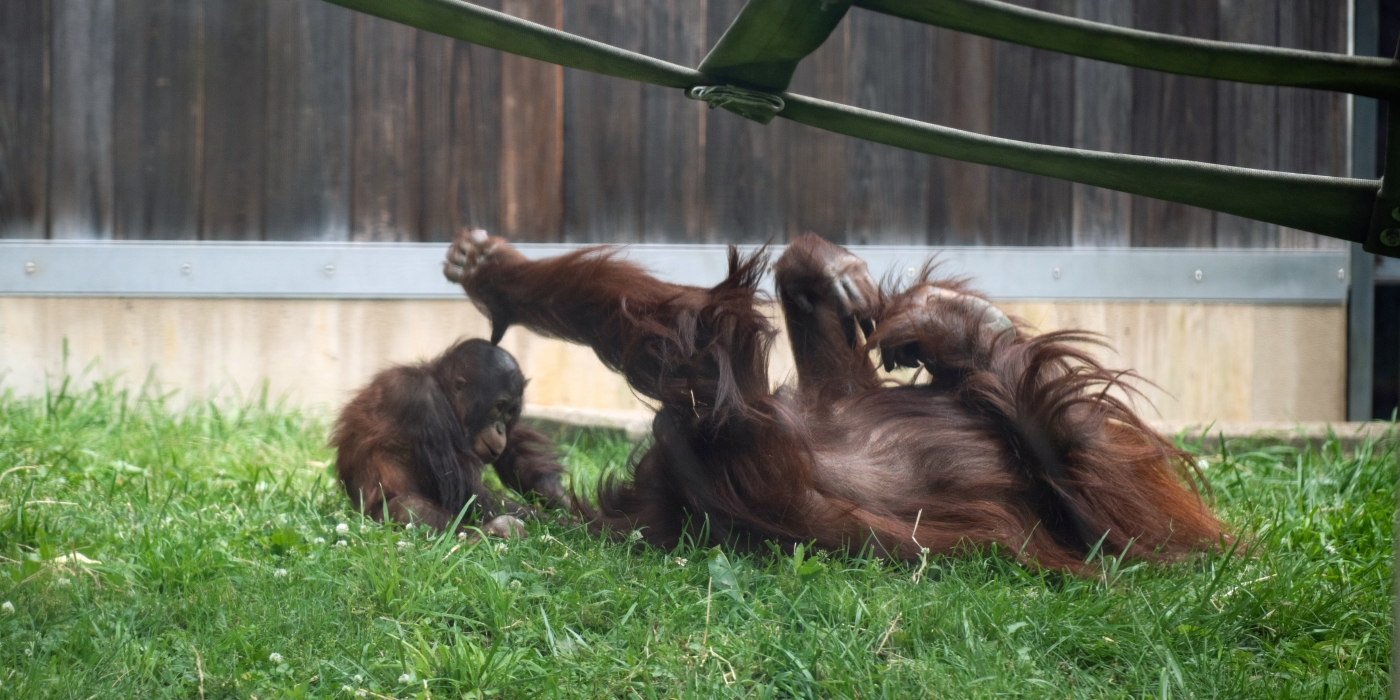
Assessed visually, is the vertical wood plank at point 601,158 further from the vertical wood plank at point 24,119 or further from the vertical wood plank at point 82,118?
the vertical wood plank at point 24,119

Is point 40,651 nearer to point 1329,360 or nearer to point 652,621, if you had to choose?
point 652,621

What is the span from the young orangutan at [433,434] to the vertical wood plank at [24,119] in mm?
2502

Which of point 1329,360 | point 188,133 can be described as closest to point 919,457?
point 1329,360

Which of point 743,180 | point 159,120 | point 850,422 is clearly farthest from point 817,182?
point 159,120

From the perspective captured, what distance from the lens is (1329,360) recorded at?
15.3 feet

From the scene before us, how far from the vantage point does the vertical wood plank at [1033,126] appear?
15.4ft

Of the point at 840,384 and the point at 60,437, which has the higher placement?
the point at 840,384

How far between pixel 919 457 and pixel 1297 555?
82 centimetres

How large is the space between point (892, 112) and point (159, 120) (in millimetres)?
3195

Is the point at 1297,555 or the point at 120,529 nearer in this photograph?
the point at 1297,555

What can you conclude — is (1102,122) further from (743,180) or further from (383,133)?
(383,133)

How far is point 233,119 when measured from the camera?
4.49m

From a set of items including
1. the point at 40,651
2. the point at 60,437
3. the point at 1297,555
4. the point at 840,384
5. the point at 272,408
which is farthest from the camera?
the point at 272,408

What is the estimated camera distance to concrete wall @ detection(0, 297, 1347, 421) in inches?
172
